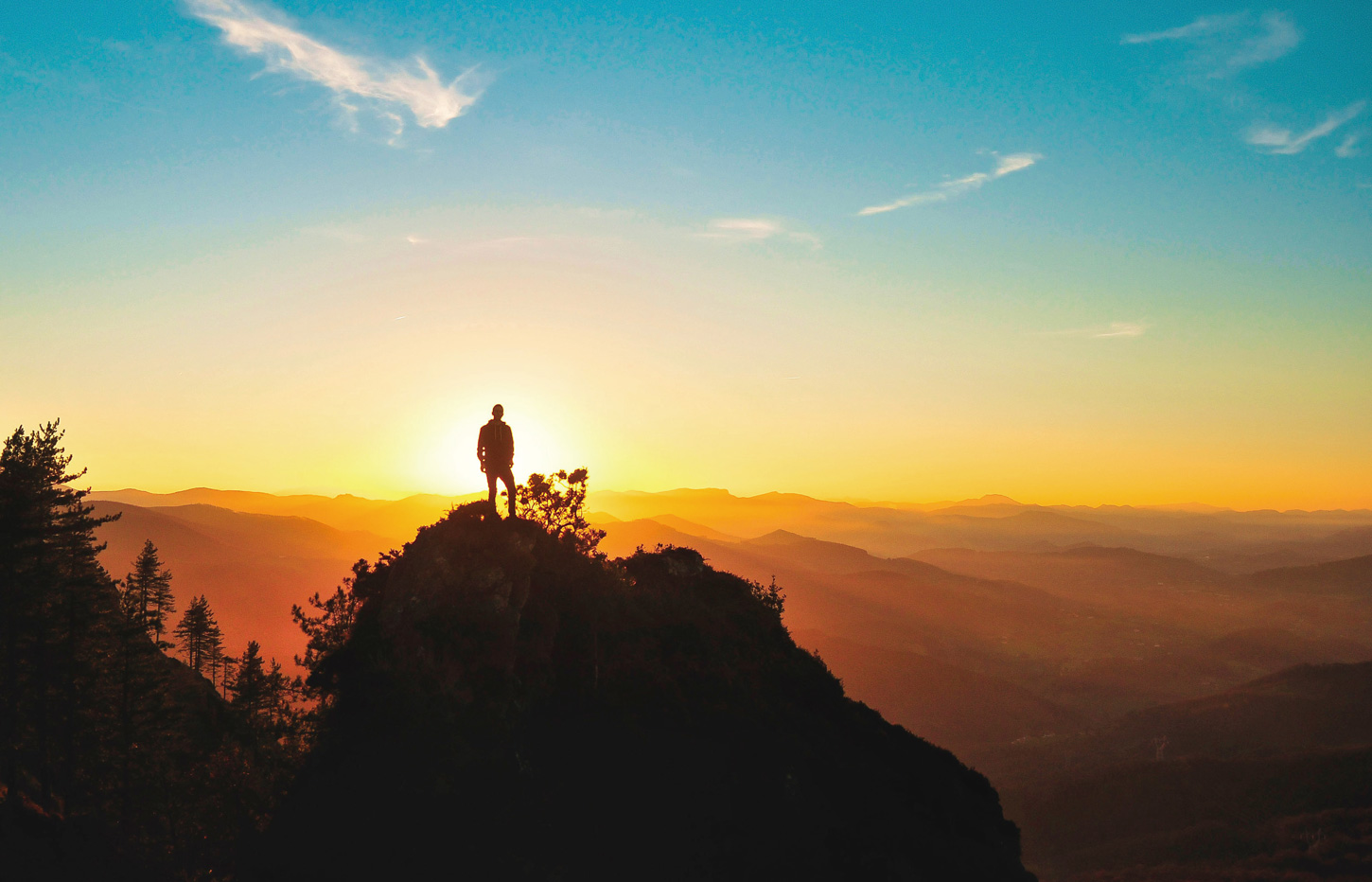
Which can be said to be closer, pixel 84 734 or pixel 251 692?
pixel 84 734

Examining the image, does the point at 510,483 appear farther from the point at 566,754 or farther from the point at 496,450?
the point at 566,754

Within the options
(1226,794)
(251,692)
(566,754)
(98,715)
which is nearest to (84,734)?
(98,715)

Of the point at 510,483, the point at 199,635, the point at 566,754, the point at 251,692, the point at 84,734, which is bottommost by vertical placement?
the point at 251,692

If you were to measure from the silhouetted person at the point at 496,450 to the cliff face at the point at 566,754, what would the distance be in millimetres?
1699

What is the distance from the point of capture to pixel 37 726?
30.1 meters

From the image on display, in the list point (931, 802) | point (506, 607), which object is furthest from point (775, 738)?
point (506, 607)

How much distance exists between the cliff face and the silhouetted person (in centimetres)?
170

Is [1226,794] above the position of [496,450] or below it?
below

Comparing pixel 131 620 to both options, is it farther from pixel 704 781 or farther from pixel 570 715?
pixel 704 781

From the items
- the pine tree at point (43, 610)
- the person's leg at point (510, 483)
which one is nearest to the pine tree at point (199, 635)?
the pine tree at point (43, 610)

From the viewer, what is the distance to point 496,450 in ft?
84.4

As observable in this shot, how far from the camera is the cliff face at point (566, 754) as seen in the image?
19.7 metres

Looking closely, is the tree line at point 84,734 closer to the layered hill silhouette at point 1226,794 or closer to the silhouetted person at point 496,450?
the silhouetted person at point 496,450

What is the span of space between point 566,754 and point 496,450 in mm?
10733
